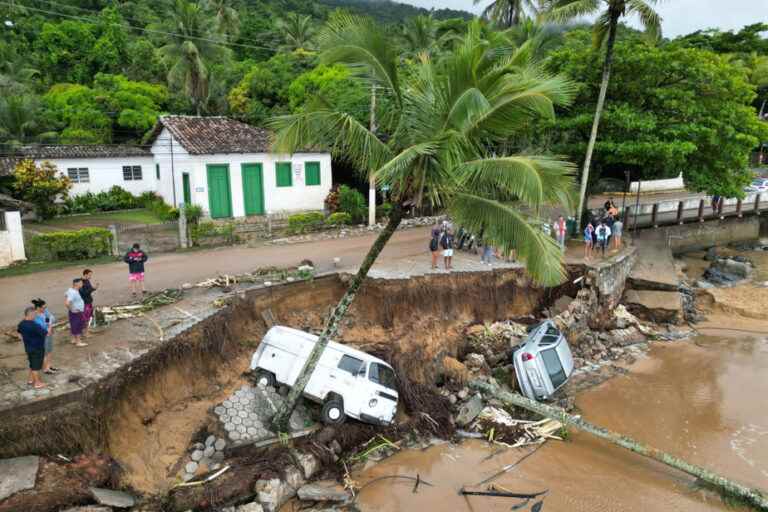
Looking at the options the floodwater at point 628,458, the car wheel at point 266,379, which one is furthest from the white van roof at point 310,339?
the floodwater at point 628,458

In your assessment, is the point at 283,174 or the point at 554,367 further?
the point at 283,174

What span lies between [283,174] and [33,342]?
18144 millimetres

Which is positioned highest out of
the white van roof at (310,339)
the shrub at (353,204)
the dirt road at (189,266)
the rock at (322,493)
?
the shrub at (353,204)

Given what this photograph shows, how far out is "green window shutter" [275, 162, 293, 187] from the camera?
26.7 m

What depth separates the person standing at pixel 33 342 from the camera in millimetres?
9539

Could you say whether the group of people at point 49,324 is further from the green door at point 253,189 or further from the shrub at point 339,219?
the green door at point 253,189

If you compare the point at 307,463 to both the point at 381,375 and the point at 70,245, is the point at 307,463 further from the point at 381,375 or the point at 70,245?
the point at 70,245

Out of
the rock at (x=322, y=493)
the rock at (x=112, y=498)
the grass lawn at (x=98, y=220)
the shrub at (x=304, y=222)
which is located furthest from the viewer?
the grass lawn at (x=98, y=220)

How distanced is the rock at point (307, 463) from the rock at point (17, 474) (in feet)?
15.1

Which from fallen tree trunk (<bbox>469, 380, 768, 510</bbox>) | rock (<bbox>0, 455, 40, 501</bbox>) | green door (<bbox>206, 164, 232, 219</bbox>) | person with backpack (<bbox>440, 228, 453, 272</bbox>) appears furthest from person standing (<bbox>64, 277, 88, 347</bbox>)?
green door (<bbox>206, 164, 232, 219</bbox>)

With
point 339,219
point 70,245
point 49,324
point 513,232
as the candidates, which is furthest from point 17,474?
point 339,219

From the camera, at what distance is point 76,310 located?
1138 centimetres

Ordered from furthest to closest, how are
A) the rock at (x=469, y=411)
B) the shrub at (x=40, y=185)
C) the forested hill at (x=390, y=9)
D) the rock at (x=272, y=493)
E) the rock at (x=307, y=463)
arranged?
the forested hill at (x=390, y=9)
the shrub at (x=40, y=185)
the rock at (x=469, y=411)
the rock at (x=307, y=463)
the rock at (x=272, y=493)

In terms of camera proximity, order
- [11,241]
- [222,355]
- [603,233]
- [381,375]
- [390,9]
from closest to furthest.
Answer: [381,375], [222,355], [11,241], [603,233], [390,9]
